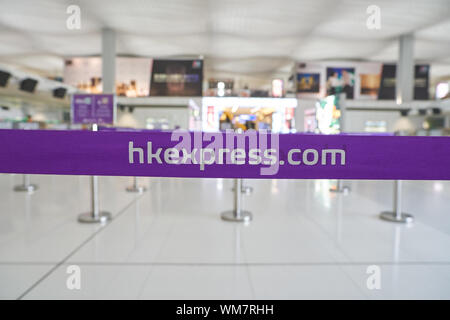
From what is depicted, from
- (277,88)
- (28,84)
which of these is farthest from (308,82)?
(28,84)

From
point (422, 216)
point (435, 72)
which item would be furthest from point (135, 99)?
point (435, 72)

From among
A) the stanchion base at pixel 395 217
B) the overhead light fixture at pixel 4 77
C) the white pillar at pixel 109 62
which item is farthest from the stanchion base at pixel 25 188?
the white pillar at pixel 109 62

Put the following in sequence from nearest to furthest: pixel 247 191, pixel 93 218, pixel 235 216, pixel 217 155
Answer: pixel 217 155 < pixel 93 218 < pixel 235 216 < pixel 247 191

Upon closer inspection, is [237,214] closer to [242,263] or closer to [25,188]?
[242,263]

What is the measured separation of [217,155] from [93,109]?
15.3ft

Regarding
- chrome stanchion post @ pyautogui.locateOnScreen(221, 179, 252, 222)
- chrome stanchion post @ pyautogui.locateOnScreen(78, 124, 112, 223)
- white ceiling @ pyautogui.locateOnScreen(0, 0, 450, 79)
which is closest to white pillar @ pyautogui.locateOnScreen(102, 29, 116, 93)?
white ceiling @ pyautogui.locateOnScreen(0, 0, 450, 79)

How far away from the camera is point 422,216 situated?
3299 mm

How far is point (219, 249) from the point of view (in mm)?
2268

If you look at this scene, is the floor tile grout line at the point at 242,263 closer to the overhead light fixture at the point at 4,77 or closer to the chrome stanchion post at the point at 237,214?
the chrome stanchion post at the point at 237,214

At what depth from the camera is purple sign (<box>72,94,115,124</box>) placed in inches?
213

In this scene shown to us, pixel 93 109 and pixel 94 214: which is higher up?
pixel 93 109

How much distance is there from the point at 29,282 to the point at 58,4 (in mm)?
11950

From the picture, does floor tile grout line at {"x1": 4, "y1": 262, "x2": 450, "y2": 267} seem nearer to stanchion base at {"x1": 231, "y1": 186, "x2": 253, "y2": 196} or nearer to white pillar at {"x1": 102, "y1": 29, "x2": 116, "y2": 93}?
stanchion base at {"x1": 231, "y1": 186, "x2": 253, "y2": 196}

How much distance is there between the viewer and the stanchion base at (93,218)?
117 inches
